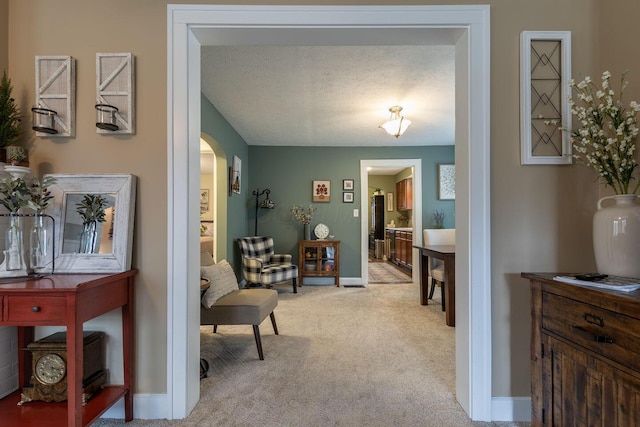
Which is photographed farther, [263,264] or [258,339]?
[263,264]

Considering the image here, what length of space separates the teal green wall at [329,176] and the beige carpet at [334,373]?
1988mm

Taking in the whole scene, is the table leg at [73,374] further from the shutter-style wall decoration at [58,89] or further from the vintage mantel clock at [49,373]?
the shutter-style wall decoration at [58,89]

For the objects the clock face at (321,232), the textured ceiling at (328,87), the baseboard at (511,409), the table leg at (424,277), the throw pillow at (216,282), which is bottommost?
the baseboard at (511,409)

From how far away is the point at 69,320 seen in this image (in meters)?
1.18

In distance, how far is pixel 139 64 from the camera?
1655 mm

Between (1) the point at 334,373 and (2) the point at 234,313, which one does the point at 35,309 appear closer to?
(2) the point at 234,313

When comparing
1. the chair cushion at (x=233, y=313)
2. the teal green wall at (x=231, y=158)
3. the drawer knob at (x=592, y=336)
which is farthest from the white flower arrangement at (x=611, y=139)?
the teal green wall at (x=231, y=158)

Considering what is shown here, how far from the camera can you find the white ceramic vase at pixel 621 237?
1.22m

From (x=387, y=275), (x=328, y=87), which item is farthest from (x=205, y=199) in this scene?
(x=328, y=87)

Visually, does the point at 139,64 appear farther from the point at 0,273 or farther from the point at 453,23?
the point at 453,23

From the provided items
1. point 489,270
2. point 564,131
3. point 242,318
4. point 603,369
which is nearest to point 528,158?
point 564,131

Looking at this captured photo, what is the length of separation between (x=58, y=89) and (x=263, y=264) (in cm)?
323

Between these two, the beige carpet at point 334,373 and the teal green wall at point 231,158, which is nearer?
the beige carpet at point 334,373

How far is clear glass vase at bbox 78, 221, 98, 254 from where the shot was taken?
1.56 metres
